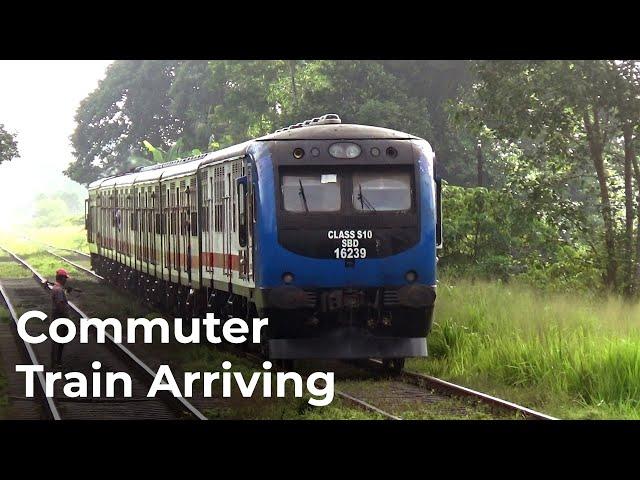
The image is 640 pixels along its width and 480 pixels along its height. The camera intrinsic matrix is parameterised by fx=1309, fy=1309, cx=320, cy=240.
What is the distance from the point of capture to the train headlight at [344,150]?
15.3m

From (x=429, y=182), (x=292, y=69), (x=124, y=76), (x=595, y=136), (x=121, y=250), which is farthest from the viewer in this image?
(x=124, y=76)

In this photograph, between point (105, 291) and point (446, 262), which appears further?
point (105, 291)

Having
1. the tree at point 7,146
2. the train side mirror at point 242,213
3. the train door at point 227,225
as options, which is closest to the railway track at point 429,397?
the train side mirror at point 242,213

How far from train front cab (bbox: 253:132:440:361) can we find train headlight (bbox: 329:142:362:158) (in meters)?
0.01

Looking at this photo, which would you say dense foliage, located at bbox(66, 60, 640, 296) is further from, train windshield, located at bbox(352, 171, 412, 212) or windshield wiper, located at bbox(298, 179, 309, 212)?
windshield wiper, located at bbox(298, 179, 309, 212)

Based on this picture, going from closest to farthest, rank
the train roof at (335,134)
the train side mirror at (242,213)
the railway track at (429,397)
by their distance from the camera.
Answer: the railway track at (429,397) → the train roof at (335,134) → the train side mirror at (242,213)

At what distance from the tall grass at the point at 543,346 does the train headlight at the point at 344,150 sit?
9.65ft

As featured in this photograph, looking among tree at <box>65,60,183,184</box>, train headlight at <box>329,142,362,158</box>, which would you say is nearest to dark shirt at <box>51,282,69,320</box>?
train headlight at <box>329,142,362,158</box>

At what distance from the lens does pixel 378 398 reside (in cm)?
1409

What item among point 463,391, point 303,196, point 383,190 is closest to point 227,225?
point 303,196

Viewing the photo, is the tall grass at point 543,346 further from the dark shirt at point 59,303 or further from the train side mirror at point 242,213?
the dark shirt at point 59,303
